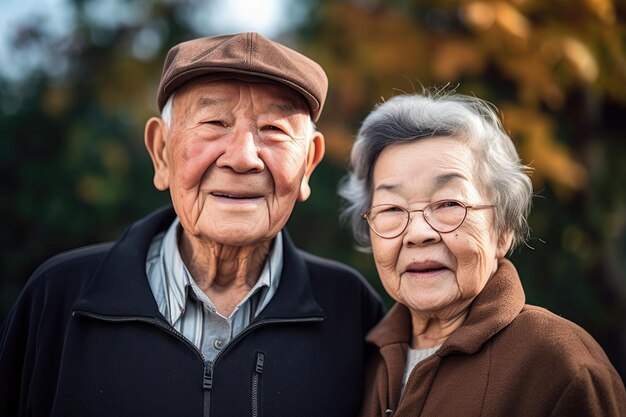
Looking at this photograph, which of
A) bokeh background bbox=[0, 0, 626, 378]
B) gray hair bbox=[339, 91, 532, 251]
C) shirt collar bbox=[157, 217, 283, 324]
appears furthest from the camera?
bokeh background bbox=[0, 0, 626, 378]

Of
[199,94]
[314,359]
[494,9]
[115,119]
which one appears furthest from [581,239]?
[115,119]

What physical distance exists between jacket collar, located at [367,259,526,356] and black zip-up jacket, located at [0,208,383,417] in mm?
285

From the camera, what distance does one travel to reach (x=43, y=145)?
6.15m

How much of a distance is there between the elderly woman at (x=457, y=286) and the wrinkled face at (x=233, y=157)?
349 mm

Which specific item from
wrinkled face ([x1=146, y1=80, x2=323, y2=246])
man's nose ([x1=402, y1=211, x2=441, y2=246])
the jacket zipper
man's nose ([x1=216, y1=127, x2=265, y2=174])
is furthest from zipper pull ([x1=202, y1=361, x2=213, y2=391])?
man's nose ([x1=402, y1=211, x2=441, y2=246])

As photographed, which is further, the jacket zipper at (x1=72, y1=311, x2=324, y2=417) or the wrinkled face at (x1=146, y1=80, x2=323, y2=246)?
the wrinkled face at (x1=146, y1=80, x2=323, y2=246)

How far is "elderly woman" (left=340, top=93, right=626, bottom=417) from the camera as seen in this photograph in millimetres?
2170

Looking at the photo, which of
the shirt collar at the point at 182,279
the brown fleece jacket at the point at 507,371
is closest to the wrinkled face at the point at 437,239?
the brown fleece jacket at the point at 507,371

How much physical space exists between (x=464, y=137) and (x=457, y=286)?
56cm

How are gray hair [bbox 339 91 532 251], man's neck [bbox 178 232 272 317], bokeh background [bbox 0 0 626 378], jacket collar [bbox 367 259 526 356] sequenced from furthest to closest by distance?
bokeh background [bbox 0 0 626 378] < man's neck [bbox 178 232 272 317] < gray hair [bbox 339 91 532 251] < jacket collar [bbox 367 259 526 356]

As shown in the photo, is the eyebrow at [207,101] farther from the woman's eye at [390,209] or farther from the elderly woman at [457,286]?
the woman's eye at [390,209]

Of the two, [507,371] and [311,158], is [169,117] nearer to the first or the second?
[311,158]

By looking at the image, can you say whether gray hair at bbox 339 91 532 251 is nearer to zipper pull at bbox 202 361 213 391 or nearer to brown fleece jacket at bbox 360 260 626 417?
brown fleece jacket at bbox 360 260 626 417

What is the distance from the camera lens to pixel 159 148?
2.84 meters
